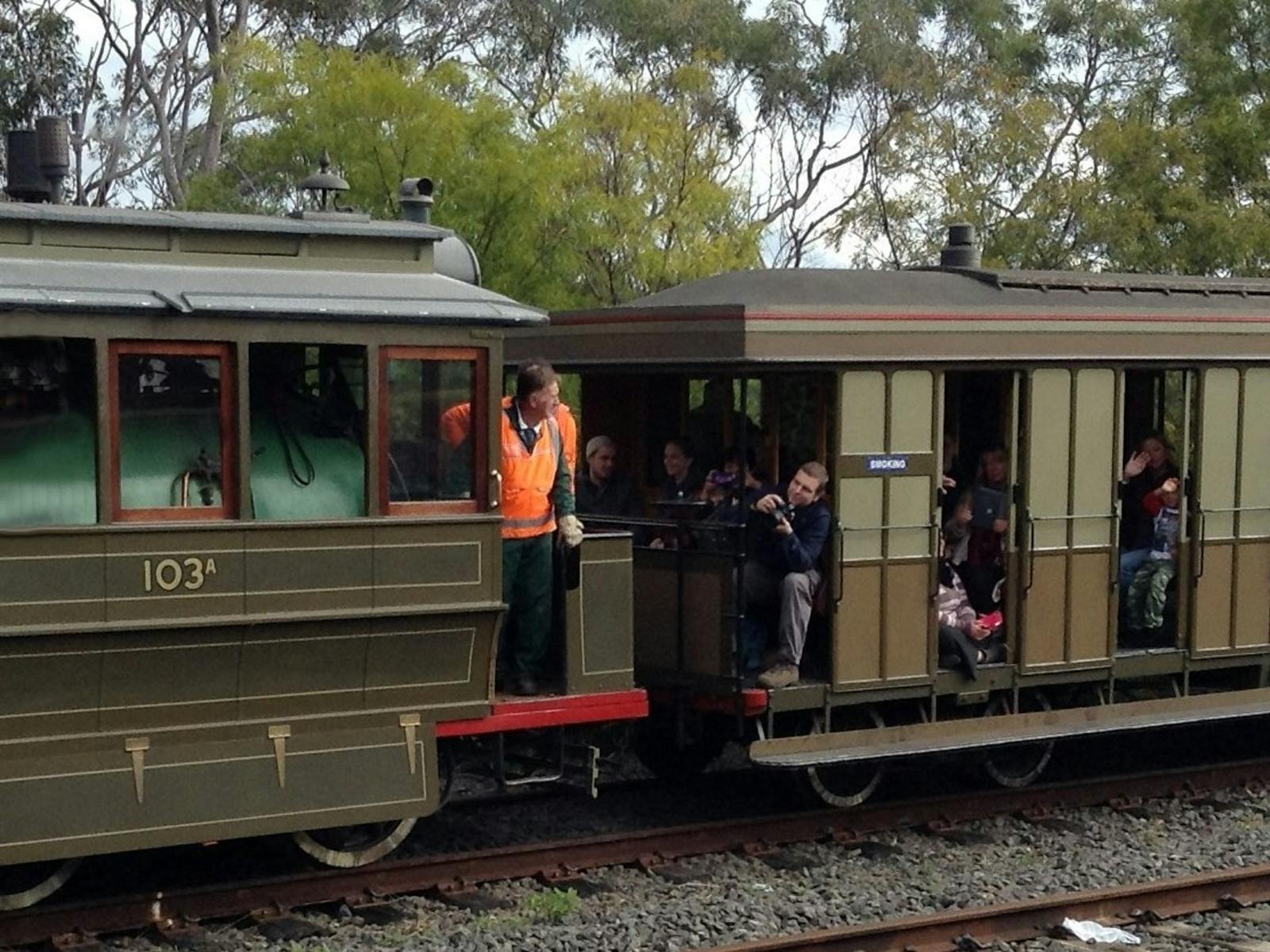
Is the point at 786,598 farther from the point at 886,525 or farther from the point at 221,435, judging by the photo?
the point at 221,435

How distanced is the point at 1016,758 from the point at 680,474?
97.6 inches

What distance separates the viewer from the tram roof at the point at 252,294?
24.4ft

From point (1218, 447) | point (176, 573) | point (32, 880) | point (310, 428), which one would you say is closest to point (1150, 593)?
point (1218, 447)

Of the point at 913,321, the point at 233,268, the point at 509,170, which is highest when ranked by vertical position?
the point at 509,170

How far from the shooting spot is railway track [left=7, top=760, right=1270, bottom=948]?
779cm

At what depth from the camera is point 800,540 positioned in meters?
9.49

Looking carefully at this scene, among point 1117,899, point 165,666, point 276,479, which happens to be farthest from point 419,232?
point 1117,899

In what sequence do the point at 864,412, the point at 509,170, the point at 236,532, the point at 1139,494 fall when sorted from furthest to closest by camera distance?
1. the point at 509,170
2. the point at 1139,494
3. the point at 864,412
4. the point at 236,532

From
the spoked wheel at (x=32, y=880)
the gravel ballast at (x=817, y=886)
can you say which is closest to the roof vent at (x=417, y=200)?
the gravel ballast at (x=817, y=886)

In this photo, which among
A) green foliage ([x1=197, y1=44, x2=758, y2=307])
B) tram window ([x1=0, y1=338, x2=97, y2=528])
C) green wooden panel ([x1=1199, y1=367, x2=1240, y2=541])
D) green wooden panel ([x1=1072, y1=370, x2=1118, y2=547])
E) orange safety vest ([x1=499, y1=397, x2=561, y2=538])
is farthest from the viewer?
green foliage ([x1=197, y1=44, x2=758, y2=307])

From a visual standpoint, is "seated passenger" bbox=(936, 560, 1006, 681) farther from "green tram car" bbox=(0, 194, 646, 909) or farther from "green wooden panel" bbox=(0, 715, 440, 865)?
"green wooden panel" bbox=(0, 715, 440, 865)

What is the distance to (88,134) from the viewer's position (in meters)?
33.0

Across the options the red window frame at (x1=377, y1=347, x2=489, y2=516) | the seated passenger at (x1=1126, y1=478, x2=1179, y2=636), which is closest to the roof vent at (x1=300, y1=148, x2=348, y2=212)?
the red window frame at (x1=377, y1=347, x2=489, y2=516)

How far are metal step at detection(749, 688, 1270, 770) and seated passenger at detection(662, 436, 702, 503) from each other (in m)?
1.51
